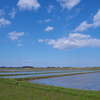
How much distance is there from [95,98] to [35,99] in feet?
15.6

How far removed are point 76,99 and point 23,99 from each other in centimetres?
392

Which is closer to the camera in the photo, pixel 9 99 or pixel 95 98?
pixel 9 99

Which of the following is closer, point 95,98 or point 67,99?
point 67,99

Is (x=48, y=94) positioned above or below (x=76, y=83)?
above

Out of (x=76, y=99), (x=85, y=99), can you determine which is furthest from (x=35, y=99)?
(x=85, y=99)

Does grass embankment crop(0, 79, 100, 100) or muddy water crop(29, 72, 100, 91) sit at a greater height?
grass embankment crop(0, 79, 100, 100)

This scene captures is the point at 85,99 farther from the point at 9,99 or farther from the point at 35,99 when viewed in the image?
the point at 9,99

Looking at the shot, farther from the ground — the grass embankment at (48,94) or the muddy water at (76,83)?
the grass embankment at (48,94)

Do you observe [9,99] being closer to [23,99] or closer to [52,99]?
[23,99]

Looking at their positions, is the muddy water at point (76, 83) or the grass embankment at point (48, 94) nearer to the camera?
the grass embankment at point (48, 94)

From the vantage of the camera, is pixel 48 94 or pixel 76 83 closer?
pixel 48 94

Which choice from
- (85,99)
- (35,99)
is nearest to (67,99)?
(85,99)

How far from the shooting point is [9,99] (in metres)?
7.86

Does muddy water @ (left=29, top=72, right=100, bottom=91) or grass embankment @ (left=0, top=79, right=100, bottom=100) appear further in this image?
muddy water @ (left=29, top=72, right=100, bottom=91)
